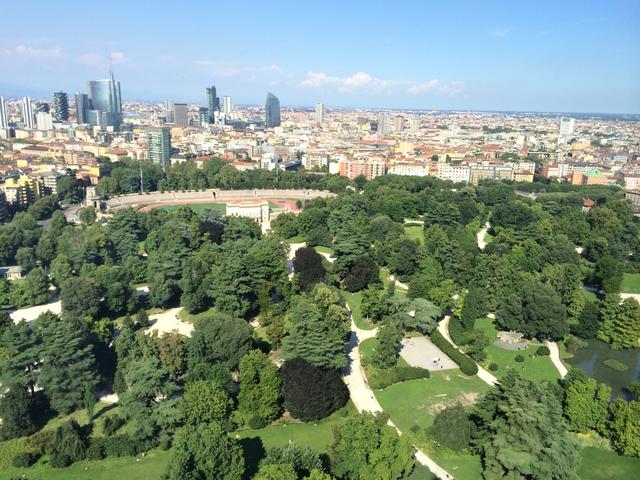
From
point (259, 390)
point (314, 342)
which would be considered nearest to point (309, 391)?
point (259, 390)

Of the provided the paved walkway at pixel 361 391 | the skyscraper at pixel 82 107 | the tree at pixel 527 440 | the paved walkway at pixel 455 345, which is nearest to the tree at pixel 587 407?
the tree at pixel 527 440

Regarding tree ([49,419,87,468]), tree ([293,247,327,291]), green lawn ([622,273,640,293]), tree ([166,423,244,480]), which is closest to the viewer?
tree ([166,423,244,480])

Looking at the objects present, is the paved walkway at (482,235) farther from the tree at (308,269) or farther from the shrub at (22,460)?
the shrub at (22,460)

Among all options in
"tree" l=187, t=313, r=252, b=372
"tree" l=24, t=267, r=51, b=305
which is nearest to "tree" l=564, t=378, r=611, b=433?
Result: "tree" l=187, t=313, r=252, b=372

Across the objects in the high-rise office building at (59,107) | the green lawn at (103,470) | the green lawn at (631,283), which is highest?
the high-rise office building at (59,107)

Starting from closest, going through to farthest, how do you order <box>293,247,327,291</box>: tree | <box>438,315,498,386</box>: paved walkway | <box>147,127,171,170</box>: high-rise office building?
<box>438,315,498,386</box>: paved walkway, <box>293,247,327,291</box>: tree, <box>147,127,171,170</box>: high-rise office building

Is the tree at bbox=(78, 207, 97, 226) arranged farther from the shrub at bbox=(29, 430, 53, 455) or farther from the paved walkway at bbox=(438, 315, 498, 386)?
the paved walkway at bbox=(438, 315, 498, 386)

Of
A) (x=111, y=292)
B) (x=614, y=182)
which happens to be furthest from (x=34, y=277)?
(x=614, y=182)
